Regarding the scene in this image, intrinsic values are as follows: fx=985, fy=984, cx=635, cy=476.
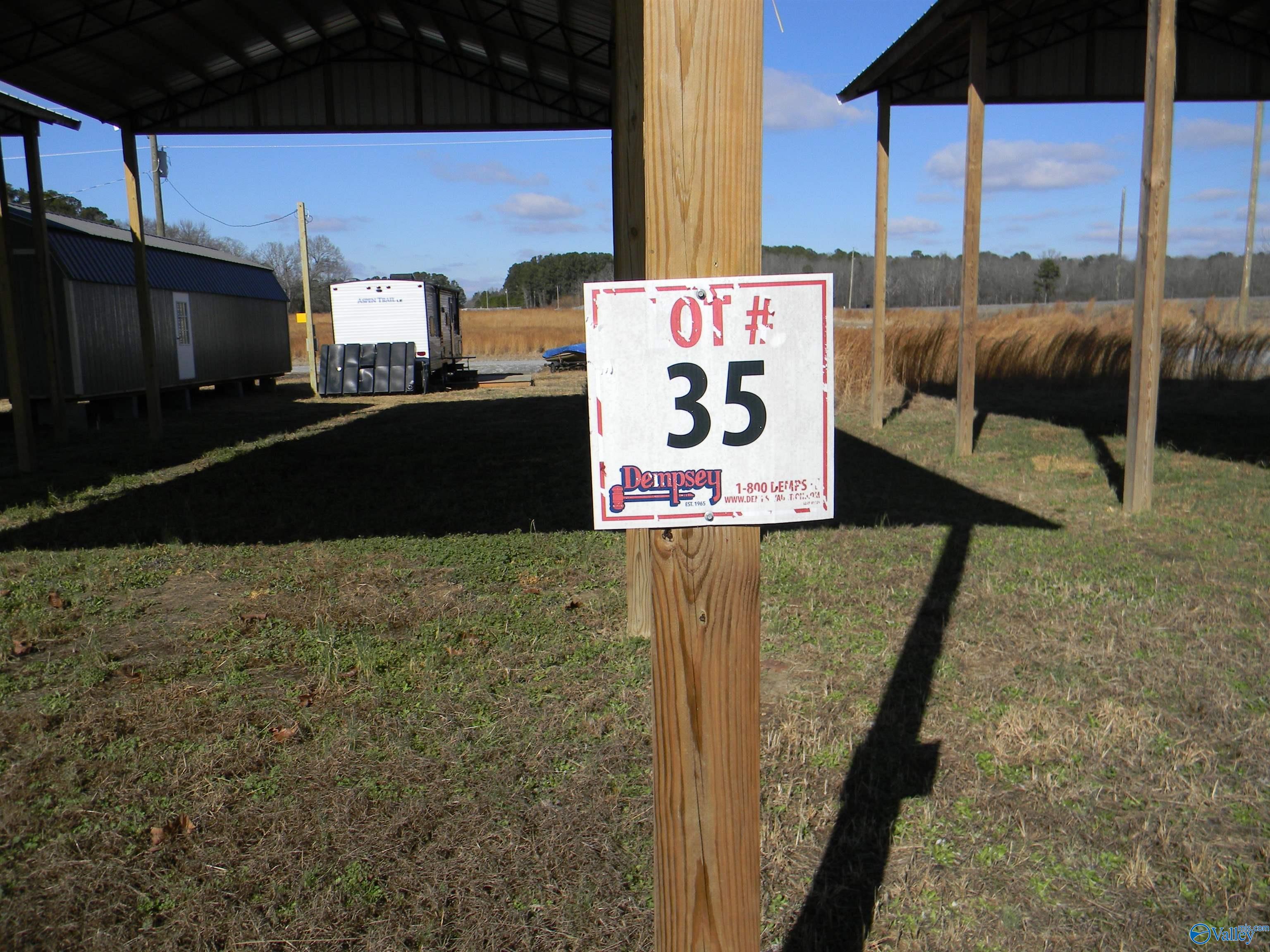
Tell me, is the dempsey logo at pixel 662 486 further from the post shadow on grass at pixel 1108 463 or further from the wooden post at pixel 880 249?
the wooden post at pixel 880 249

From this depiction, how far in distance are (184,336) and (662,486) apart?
22288 mm

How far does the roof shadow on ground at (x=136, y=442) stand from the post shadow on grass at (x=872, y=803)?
876 centimetres

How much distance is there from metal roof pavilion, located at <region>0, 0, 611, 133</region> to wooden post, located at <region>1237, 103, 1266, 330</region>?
20.6m

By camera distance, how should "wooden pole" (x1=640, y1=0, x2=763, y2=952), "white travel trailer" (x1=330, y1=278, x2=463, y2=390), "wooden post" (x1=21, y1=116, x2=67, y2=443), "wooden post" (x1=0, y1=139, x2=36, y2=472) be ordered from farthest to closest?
"white travel trailer" (x1=330, y1=278, x2=463, y2=390), "wooden post" (x1=21, y1=116, x2=67, y2=443), "wooden post" (x1=0, y1=139, x2=36, y2=472), "wooden pole" (x1=640, y1=0, x2=763, y2=952)

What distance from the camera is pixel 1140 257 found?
8.38 metres

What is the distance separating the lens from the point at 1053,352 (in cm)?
2214

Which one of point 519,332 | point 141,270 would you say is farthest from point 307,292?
point 519,332

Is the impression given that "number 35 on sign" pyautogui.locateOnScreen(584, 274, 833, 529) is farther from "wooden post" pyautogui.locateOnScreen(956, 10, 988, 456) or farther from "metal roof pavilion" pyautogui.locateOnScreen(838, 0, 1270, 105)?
"metal roof pavilion" pyautogui.locateOnScreen(838, 0, 1270, 105)

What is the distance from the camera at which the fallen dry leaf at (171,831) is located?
11.2 ft

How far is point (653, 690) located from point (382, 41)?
1473 cm

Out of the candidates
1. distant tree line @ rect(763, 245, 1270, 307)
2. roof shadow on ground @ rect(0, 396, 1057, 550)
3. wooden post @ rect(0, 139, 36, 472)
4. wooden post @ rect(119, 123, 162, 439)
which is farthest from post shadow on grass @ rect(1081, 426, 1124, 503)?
distant tree line @ rect(763, 245, 1270, 307)

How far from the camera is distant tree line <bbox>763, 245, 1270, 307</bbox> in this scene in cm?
4897

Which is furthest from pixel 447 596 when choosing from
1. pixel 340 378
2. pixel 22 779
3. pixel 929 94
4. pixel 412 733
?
pixel 340 378

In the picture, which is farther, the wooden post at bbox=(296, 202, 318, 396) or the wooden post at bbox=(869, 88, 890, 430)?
the wooden post at bbox=(296, 202, 318, 396)
